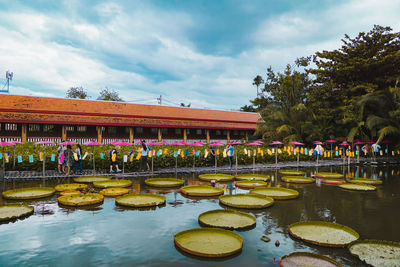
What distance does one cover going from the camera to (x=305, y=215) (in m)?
6.75

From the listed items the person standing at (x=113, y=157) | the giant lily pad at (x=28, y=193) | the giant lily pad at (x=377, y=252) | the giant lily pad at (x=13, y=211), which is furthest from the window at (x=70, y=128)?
the giant lily pad at (x=377, y=252)

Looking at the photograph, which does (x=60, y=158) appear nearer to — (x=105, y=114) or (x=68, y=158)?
(x=68, y=158)

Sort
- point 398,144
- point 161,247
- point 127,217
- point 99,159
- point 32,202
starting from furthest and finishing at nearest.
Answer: point 398,144 < point 99,159 < point 32,202 < point 127,217 < point 161,247

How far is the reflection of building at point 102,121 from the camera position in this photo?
908 inches

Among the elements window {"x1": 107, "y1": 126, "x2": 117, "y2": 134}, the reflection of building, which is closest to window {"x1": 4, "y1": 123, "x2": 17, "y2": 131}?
the reflection of building

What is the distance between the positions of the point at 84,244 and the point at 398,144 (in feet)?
89.4

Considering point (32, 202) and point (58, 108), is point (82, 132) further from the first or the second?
point (32, 202)

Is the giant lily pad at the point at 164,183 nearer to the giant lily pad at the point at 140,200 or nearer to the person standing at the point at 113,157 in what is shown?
the giant lily pad at the point at 140,200

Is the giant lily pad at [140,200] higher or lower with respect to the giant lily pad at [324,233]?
higher

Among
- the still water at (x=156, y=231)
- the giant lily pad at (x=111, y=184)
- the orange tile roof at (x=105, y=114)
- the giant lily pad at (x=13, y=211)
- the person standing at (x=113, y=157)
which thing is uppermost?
the orange tile roof at (x=105, y=114)

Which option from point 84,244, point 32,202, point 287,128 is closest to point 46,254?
point 84,244

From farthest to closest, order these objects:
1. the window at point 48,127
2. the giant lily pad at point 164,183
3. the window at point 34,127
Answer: the window at point 48,127
the window at point 34,127
the giant lily pad at point 164,183

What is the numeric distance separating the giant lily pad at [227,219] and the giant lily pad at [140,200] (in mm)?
1923

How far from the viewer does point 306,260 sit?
13.6 feet
